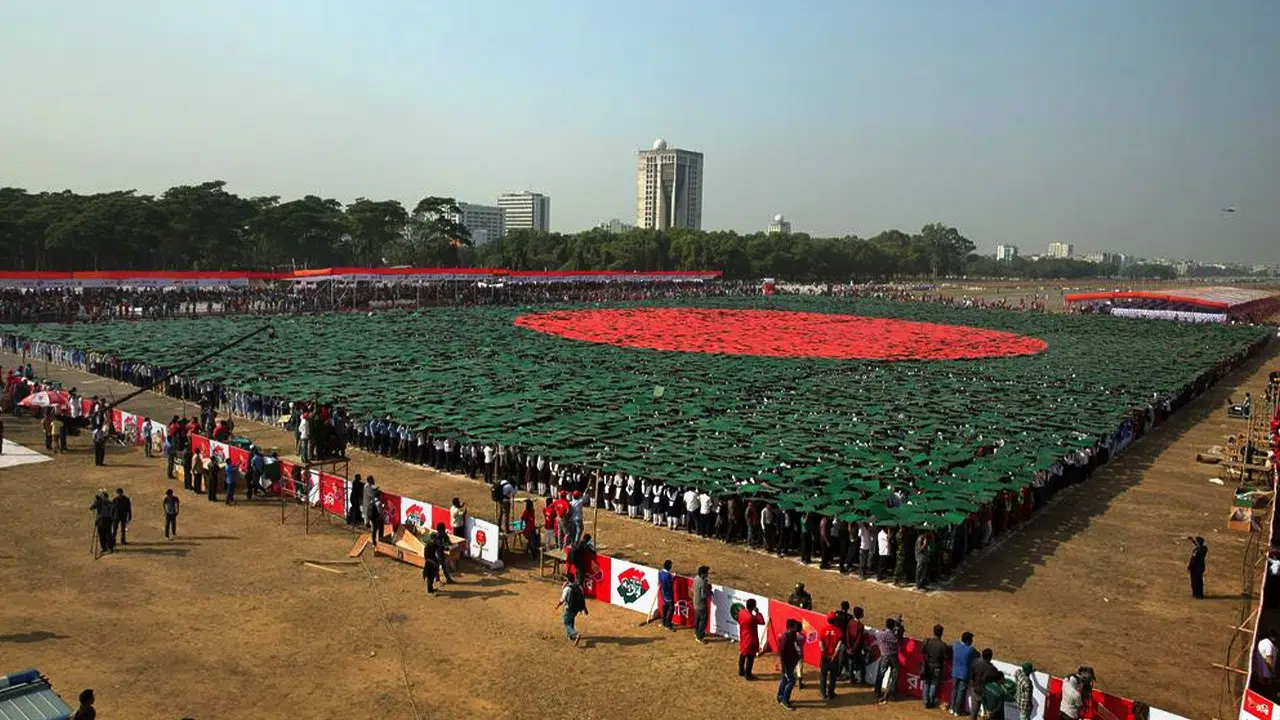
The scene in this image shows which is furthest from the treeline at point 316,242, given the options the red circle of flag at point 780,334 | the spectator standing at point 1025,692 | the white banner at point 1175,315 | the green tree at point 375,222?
the spectator standing at point 1025,692

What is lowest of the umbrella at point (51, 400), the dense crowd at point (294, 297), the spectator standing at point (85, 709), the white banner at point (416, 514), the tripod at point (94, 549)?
the tripod at point (94, 549)

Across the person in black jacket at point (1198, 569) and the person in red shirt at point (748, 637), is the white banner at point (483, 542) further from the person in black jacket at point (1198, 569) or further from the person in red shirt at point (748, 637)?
the person in black jacket at point (1198, 569)

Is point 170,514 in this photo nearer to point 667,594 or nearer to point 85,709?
point 85,709

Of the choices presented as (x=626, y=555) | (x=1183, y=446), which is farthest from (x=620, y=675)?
(x=1183, y=446)

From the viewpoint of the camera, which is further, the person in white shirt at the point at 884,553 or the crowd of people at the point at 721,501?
the crowd of people at the point at 721,501

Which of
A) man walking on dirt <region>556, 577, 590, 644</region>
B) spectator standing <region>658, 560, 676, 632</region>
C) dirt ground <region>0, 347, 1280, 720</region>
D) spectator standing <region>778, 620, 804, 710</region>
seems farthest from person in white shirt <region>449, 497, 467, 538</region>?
spectator standing <region>778, 620, 804, 710</region>

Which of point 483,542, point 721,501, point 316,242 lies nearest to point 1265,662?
point 721,501
